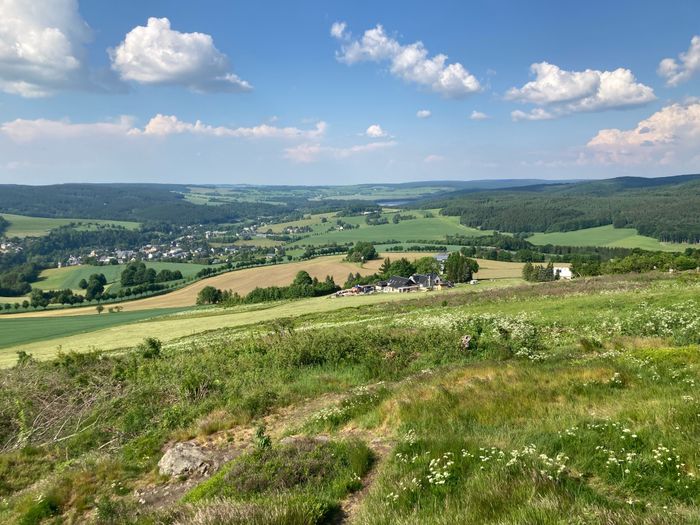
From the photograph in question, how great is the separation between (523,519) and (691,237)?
20281 cm

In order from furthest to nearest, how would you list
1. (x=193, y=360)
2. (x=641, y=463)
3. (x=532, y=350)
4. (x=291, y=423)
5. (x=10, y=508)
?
(x=193, y=360) → (x=532, y=350) → (x=291, y=423) → (x=10, y=508) → (x=641, y=463)

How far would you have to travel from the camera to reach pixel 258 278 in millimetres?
120625

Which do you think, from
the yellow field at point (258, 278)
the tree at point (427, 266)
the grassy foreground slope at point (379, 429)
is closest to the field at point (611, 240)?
the yellow field at point (258, 278)

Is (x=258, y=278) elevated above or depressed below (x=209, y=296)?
above

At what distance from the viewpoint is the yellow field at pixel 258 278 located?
10219 cm

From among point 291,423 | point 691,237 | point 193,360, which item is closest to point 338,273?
point 193,360

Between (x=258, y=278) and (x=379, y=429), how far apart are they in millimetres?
113742

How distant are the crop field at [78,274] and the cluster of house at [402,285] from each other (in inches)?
2799

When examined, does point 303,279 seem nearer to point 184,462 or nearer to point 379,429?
point 184,462

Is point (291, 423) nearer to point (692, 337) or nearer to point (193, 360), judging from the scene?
point (193, 360)

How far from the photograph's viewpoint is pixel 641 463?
6285mm

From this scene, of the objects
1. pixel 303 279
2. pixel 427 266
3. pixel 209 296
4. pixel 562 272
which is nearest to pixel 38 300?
pixel 209 296

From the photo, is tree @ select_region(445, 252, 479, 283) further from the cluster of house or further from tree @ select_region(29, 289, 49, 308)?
tree @ select_region(29, 289, 49, 308)

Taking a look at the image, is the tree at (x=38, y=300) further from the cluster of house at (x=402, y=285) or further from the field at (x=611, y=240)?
the field at (x=611, y=240)
